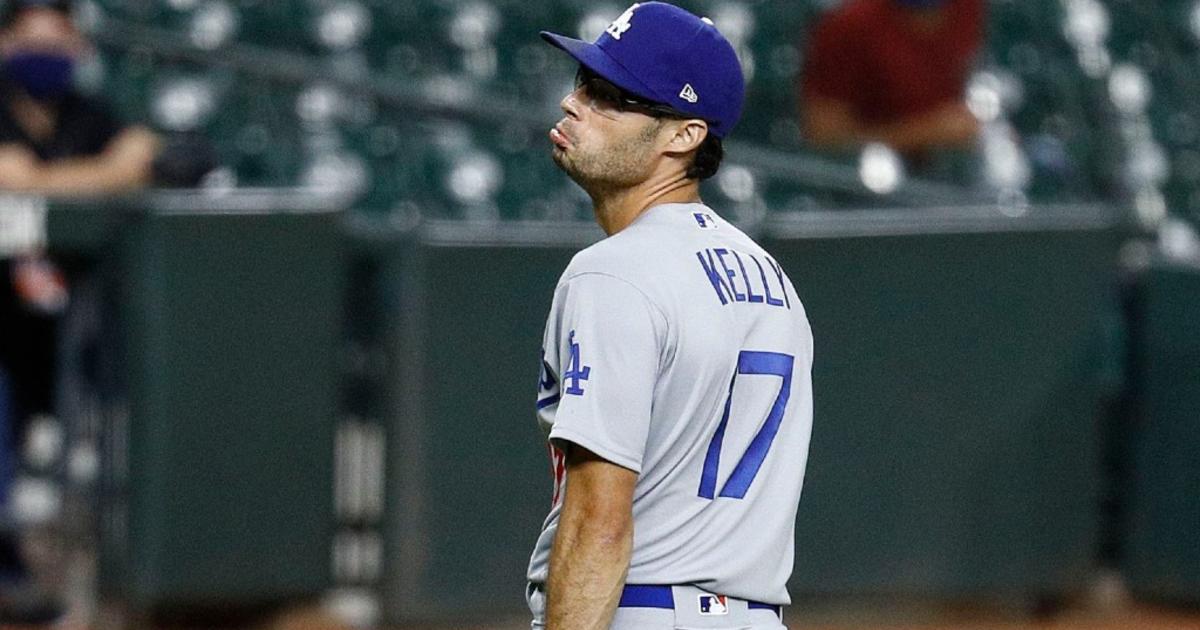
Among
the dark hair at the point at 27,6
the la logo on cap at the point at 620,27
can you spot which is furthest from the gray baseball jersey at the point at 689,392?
the dark hair at the point at 27,6

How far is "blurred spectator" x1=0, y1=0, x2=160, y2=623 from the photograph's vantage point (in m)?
6.02

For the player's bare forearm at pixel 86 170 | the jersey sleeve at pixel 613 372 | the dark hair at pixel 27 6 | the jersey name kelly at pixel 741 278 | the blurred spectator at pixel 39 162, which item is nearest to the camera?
the jersey sleeve at pixel 613 372

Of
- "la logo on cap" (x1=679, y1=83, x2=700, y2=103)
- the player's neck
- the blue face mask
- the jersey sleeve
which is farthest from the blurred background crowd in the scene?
the jersey sleeve

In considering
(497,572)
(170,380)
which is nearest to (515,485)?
(497,572)

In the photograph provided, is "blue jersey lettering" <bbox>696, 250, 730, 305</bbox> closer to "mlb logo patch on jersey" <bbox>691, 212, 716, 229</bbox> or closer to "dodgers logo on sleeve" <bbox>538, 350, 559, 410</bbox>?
"mlb logo patch on jersey" <bbox>691, 212, 716, 229</bbox>

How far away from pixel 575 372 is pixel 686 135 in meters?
0.42

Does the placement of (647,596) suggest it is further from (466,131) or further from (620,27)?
(466,131)

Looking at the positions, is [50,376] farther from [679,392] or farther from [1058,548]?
[679,392]

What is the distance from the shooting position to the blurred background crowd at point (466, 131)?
6.19 meters

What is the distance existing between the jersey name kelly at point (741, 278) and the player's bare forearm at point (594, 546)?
0.28 meters

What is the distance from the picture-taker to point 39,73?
6.58m

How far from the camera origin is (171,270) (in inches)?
243

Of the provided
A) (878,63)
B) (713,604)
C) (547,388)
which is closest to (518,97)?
(878,63)

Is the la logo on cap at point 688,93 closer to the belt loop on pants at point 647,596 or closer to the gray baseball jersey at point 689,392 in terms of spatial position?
the gray baseball jersey at point 689,392
